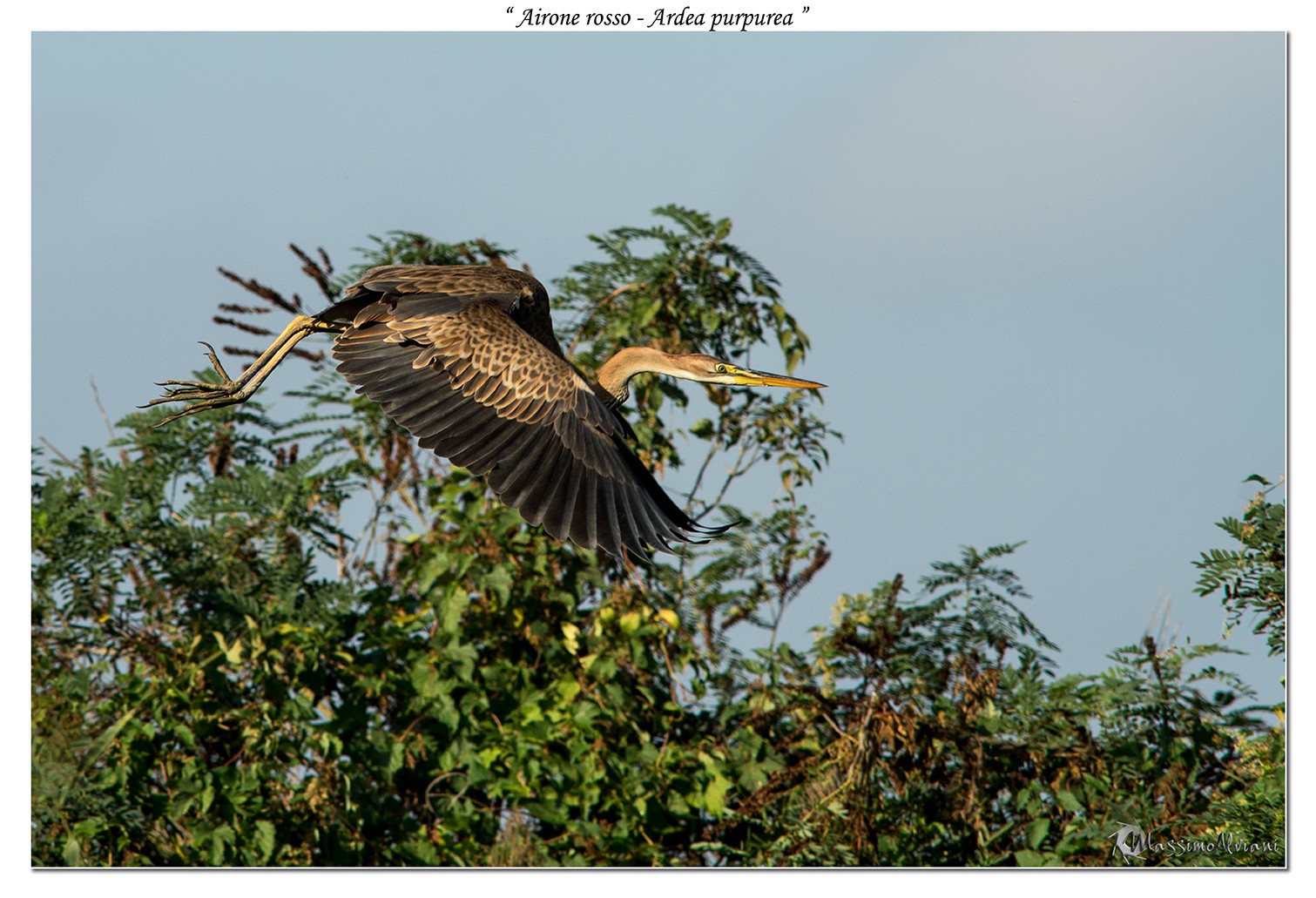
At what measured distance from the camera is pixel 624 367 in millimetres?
6250

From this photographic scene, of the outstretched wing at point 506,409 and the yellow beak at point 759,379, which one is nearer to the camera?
the outstretched wing at point 506,409

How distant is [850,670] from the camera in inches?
268

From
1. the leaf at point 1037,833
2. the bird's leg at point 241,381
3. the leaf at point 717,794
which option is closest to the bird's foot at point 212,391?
the bird's leg at point 241,381

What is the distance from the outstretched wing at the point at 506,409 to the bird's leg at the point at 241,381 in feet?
0.96

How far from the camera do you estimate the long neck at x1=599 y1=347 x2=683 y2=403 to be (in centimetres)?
622

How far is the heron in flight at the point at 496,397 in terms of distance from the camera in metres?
5.17

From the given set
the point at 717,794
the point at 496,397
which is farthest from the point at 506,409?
the point at 717,794

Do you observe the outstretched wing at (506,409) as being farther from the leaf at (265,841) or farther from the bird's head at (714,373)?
the leaf at (265,841)

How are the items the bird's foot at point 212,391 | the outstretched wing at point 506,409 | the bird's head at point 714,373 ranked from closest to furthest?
1. the outstretched wing at point 506,409
2. the bird's foot at point 212,391
3. the bird's head at point 714,373

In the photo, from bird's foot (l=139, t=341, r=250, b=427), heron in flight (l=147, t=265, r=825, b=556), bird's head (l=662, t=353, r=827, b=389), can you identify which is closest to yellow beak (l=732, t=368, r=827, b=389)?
bird's head (l=662, t=353, r=827, b=389)

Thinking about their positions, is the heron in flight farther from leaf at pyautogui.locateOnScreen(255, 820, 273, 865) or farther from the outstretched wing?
leaf at pyautogui.locateOnScreen(255, 820, 273, 865)

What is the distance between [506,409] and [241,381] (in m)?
1.02

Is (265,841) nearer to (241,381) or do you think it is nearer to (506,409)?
(241,381)

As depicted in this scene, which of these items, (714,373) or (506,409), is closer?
(506,409)
